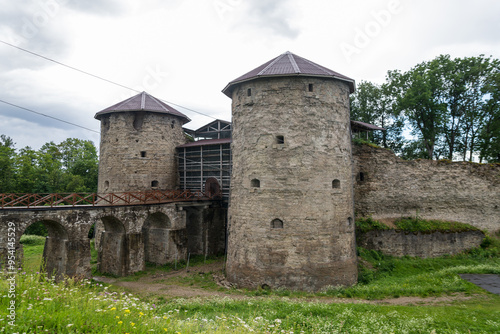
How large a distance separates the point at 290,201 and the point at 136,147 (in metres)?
12.3

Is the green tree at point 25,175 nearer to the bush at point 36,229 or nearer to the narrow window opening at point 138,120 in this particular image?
the bush at point 36,229

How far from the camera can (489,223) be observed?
1941 centimetres

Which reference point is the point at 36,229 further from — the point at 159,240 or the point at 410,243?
the point at 410,243

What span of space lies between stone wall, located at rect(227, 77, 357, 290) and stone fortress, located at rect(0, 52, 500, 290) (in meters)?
0.04

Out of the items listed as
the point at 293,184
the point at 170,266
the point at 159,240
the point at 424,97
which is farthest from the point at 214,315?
the point at 424,97

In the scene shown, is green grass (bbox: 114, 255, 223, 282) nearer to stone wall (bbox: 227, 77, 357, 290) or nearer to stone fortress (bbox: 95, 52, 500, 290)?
stone fortress (bbox: 95, 52, 500, 290)

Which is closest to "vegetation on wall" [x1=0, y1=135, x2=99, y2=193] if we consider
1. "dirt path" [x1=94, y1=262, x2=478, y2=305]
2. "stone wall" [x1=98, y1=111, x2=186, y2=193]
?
"stone wall" [x1=98, y1=111, x2=186, y2=193]

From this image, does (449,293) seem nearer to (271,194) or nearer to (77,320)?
(271,194)

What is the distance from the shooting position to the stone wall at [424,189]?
19234 millimetres

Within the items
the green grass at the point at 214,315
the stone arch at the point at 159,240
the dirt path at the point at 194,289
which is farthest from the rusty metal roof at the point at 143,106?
the green grass at the point at 214,315

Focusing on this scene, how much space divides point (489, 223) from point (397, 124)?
11.3 metres

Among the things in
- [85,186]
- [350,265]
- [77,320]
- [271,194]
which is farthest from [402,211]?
[85,186]

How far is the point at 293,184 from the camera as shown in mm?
13789

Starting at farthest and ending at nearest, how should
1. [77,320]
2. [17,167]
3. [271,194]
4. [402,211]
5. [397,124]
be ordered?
[17,167]
[397,124]
[402,211]
[271,194]
[77,320]
